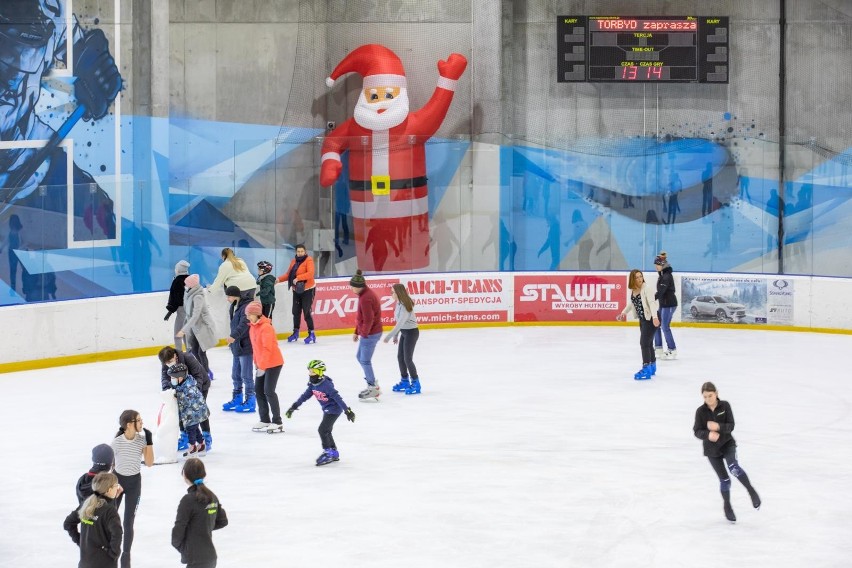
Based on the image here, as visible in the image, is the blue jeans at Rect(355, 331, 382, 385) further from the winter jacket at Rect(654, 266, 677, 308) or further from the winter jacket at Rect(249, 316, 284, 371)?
the winter jacket at Rect(654, 266, 677, 308)

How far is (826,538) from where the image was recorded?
1002 centimetres

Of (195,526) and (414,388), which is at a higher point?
(195,526)

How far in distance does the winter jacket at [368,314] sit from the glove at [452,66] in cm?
1024

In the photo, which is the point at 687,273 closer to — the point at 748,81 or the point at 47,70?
the point at 748,81

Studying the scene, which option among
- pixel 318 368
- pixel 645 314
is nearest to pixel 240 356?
pixel 318 368

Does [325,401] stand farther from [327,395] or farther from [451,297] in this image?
[451,297]

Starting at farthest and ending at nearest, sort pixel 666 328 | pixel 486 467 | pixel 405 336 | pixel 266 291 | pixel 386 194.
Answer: pixel 386 194
pixel 266 291
pixel 666 328
pixel 405 336
pixel 486 467

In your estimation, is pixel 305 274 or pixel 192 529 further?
pixel 305 274

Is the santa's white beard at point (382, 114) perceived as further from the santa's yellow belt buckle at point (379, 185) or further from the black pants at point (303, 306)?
the black pants at point (303, 306)

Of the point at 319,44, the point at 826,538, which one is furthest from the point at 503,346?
the point at 826,538

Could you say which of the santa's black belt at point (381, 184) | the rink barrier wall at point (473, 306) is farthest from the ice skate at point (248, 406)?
the santa's black belt at point (381, 184)

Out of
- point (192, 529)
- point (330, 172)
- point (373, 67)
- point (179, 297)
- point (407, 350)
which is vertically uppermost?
point (373, 67)

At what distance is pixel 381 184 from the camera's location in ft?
72.9

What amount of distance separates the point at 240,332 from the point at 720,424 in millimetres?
5542
